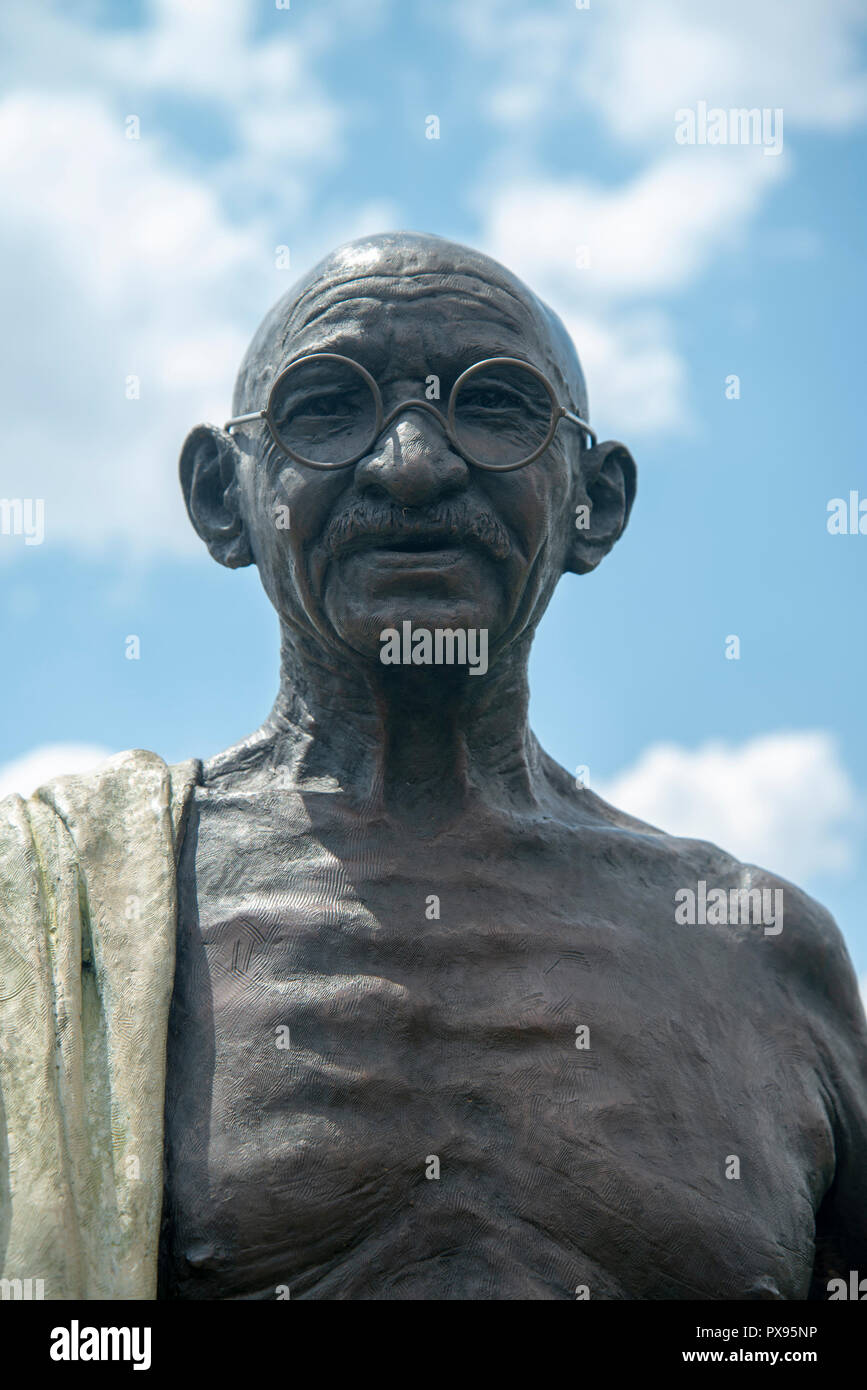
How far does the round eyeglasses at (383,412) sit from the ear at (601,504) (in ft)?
1.77

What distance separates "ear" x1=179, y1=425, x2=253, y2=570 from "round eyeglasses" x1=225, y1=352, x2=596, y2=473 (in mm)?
463

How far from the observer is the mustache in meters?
6.52

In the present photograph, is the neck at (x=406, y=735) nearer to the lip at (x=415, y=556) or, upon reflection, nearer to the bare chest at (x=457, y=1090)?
the bare chest at (x=457, y=1090)

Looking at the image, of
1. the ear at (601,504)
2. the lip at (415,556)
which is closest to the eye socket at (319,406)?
the lip at (415,556)

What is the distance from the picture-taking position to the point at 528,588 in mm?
6852

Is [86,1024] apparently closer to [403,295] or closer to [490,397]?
[490,397]

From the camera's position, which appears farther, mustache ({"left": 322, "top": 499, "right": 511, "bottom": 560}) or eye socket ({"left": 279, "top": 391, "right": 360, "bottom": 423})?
eye socket ({"left": 279, "top": 391, "right": 360, "bottom": 423})

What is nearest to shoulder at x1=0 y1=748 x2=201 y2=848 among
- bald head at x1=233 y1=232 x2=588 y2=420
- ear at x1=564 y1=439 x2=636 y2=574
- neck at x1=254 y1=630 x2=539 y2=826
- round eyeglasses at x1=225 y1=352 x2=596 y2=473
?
neck at x1=254 y1=630 x2=539 y2=826

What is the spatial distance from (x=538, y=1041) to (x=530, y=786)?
3.50ft

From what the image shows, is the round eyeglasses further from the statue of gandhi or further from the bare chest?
the bare chest

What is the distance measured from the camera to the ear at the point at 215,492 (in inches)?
285

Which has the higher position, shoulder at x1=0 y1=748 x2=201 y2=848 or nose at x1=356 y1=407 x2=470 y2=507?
nose at x1=356 y1=407 x2=470 y2=507
